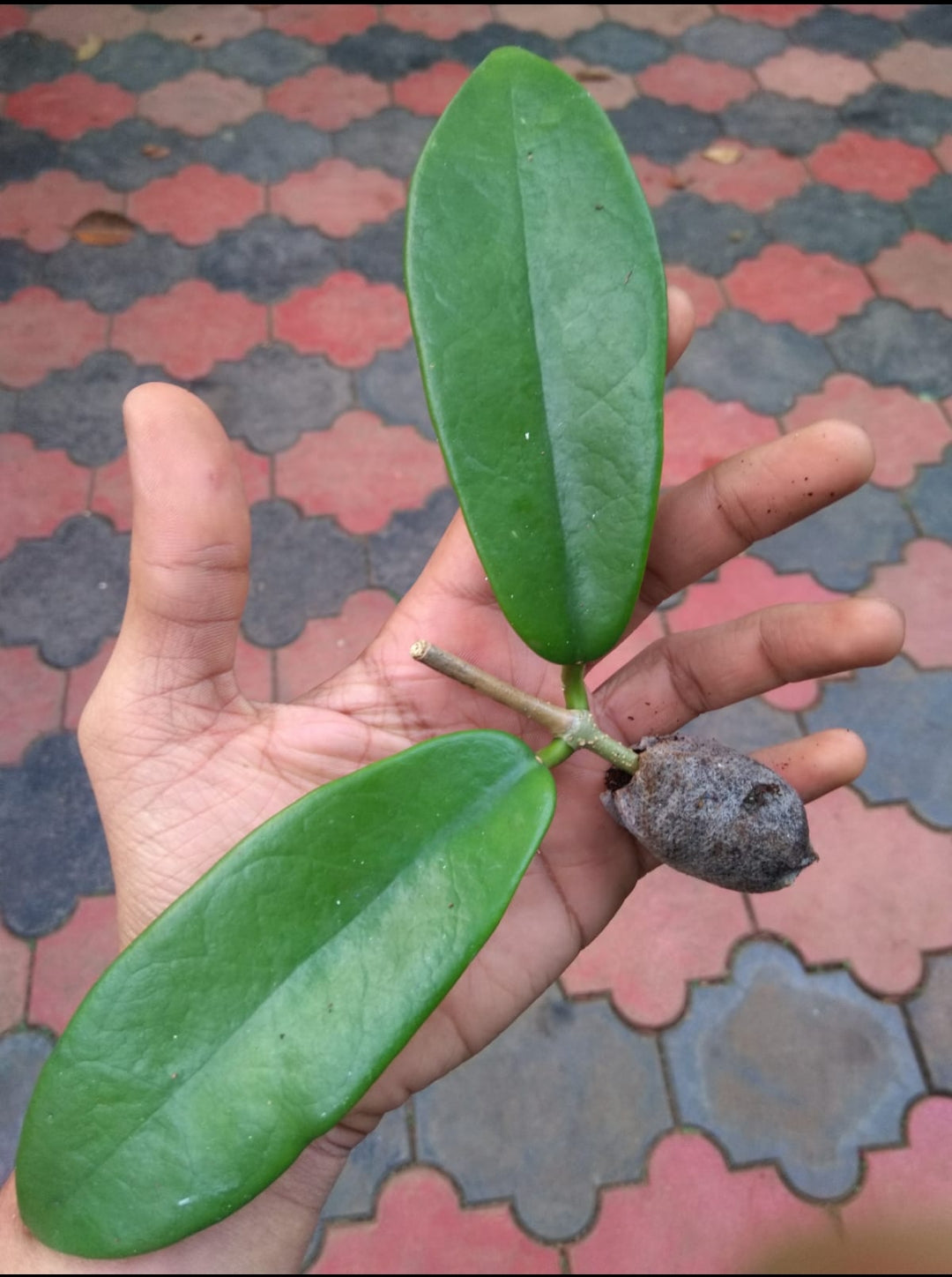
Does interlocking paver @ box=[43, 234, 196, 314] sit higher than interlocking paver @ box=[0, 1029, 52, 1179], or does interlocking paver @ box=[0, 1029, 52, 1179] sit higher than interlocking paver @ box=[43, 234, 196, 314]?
interlocking paver @ box=[43, 234, 196, 314]

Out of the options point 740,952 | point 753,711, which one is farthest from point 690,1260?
point 753,711

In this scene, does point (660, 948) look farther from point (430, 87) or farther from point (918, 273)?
point (430, 87)

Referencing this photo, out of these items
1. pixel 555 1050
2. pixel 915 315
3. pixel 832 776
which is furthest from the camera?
pixel 915 315

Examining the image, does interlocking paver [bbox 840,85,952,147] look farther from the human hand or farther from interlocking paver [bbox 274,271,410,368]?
the human hand

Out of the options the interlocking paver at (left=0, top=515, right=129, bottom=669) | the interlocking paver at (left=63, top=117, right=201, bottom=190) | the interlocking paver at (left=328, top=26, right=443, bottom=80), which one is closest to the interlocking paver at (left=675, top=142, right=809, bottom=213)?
the interlocking paver at (left=328, top=26, right=443, bottom=80)

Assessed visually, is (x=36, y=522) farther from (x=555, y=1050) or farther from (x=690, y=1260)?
(x=690, y=1260)

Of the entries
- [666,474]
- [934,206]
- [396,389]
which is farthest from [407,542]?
[934,206]

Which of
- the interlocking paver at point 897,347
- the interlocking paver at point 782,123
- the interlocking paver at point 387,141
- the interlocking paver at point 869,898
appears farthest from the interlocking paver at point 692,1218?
the interlocking paver at point 782,123
